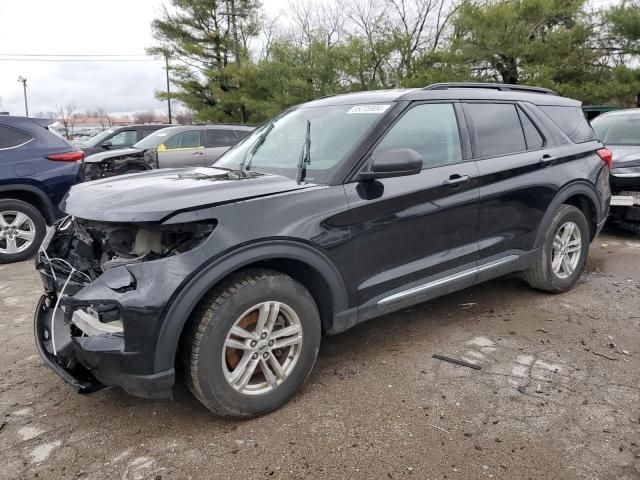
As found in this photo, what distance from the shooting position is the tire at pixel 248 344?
236 cm

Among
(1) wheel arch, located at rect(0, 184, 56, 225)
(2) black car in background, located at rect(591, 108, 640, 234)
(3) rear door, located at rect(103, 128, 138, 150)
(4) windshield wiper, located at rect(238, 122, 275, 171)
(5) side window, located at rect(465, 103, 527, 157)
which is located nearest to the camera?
(4) windshield wiper, located at rect(238, 122, 275, 171)

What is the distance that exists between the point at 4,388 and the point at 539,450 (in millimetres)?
3058

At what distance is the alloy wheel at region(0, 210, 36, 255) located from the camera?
577 cm

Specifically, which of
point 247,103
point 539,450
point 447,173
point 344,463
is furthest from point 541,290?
point 247,103

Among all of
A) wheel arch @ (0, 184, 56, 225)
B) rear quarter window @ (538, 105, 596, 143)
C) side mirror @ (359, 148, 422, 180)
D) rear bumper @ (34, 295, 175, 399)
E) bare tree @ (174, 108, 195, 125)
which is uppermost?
bare tree @ (174, 108, 195, 125)

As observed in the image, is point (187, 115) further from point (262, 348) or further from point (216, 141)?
point (262, 348)

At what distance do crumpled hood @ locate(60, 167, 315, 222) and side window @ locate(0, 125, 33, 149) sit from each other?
3.64 m

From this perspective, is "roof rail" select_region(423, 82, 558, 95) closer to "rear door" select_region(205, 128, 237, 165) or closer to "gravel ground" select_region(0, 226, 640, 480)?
"gravel ground" select_region(0, 226, 640, 480)

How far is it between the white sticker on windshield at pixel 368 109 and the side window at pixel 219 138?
8.43 m

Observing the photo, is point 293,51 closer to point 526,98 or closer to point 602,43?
point 602,43

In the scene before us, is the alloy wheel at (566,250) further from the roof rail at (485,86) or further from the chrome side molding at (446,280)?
the roof rail at (485,86)

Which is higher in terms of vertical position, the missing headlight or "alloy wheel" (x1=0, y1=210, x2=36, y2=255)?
the missing headlight

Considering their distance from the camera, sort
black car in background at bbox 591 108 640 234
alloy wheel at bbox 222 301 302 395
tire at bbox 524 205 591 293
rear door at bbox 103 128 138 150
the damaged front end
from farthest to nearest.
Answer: rear door at bbox 103 128 138 150
black car in background at bbox 591 108 640 234
tire at bbox 524 205 591 293
alloy wheel at bbox 222 301 302 395
the damaged front end

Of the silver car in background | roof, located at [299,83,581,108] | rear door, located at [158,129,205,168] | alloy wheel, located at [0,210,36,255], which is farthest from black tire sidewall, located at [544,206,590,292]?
rear door, located at [158,129,205,168]
